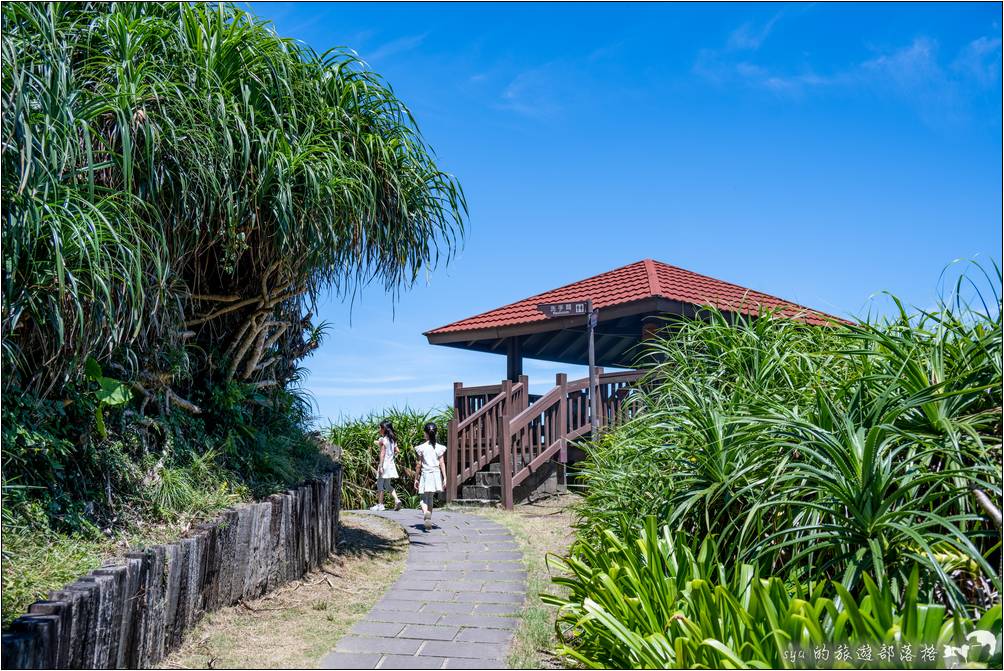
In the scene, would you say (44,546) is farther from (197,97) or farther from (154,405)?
(197,97)

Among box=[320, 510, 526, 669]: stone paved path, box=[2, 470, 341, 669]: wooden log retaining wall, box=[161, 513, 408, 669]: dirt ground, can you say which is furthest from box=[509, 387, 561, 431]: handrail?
box=[2, 470, 341, 669]: wooden log retaining wall

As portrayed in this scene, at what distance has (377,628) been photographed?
5.34 meters

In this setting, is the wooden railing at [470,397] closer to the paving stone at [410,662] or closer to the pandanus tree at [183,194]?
the pandanus tree at [183,194]

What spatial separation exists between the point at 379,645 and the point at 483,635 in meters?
0.66

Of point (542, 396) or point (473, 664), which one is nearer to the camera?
point (473, 664)

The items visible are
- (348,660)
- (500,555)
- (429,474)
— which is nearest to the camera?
(348,660)

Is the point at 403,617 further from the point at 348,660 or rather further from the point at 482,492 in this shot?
the point at 482,492

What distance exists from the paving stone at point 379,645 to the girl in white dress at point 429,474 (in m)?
4.35

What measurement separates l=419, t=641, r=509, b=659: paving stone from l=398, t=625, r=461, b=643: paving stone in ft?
0.37

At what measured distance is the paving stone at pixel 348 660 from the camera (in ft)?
14.9

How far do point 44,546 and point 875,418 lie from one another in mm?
4374

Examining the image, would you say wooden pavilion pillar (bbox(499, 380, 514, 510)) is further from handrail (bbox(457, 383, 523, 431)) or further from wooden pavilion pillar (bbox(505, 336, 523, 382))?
wooden pavilion pillar (bbox(505, 336, 523, 382))

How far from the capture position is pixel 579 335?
53.6 ft

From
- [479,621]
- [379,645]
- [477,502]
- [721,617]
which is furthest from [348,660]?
[477,502]
